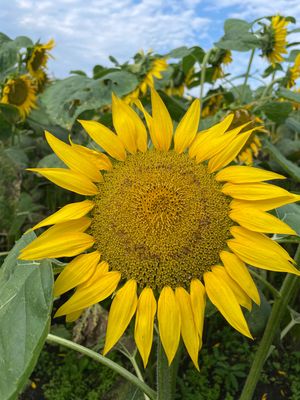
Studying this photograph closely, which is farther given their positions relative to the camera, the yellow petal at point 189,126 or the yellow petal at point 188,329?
the yellow petal at point 189,126

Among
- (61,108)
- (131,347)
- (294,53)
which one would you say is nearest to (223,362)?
(131,347)

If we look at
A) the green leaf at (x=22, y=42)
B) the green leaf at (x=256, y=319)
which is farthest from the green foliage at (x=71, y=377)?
the green leaf at (x=22, y=42)

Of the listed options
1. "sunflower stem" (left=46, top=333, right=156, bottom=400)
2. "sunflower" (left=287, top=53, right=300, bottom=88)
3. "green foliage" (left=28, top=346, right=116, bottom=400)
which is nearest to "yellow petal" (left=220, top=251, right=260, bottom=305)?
"sunflower stem" (left=46, top=333, right=156, bottom=400)

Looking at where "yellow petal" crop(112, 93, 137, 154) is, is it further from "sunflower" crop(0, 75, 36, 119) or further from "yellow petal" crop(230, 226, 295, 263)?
Answer: "sunflower" crop(0, 75, 36, 119)

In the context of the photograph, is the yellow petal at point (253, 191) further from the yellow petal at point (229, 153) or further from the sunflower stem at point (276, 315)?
the sunflower stem at point (276, 315)

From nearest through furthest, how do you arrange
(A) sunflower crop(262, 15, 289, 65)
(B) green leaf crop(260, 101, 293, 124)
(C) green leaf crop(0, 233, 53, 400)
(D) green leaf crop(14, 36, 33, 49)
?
(C) green leaf crop(0, 233, 53, 400) → (B) green leaf crop(260, 101, 293, 124) → (A) sunflower crop(262, 15, 289, 65) → (D) green leaf crop(14, 36, 33, 49)

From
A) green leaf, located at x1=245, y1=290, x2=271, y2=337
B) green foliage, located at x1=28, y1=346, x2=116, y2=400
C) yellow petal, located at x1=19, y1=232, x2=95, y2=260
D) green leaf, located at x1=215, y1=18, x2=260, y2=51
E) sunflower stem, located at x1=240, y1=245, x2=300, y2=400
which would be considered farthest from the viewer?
green leaf, located at x1=215, y1=18, x2=260, y2=51
